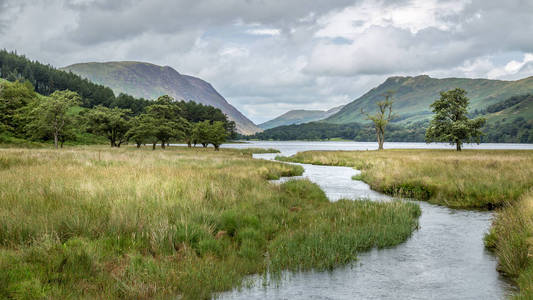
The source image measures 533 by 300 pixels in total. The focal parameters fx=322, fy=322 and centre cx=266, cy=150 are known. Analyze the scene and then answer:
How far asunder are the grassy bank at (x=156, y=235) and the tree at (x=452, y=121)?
41337mm

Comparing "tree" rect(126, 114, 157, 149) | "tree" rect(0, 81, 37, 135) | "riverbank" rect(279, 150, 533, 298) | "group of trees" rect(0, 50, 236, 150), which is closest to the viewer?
"riverbank" rect(279, 150, 533, 298)

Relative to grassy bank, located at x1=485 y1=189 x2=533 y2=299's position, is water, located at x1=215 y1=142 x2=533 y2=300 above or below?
below

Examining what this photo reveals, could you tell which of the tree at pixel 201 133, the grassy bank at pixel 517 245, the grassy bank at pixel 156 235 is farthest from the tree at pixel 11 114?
the grassy bank at pixel 517 245

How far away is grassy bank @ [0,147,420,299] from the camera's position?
6.12m

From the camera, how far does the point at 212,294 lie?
254 inches

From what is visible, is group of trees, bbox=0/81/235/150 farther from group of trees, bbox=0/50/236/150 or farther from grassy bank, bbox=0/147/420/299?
grassy bank, bbox=0/147/420/299

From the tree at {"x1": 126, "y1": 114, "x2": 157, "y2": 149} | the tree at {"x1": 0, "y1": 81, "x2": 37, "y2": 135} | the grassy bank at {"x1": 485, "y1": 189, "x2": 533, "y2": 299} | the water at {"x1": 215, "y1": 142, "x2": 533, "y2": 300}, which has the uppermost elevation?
the tree at {"x1": 0, "y1": 81, "x2": 37, "y2": 135}

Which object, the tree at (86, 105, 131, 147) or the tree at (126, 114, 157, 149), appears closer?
the tree at (86, 105, 131, 147)

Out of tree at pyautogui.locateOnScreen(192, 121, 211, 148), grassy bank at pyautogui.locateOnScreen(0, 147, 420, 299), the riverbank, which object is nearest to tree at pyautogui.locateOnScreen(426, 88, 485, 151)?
the riverbank

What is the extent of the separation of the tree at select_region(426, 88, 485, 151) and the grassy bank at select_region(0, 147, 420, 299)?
4134 centimetres

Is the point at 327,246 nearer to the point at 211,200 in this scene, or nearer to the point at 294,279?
the point at 294,279

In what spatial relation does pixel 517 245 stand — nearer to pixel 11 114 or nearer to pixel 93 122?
pixel 93 122

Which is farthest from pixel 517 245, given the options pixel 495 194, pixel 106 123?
pixel 106 123

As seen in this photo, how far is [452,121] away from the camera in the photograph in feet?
167
